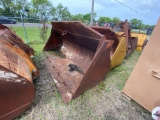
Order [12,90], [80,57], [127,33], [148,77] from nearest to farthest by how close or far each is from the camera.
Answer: [12,90]
[148,77]
[80,57]
[127,33]

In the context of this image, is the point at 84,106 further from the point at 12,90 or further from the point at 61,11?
the point at 61,11

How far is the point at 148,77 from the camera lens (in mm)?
1770

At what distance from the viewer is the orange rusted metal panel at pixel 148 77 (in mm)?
1651

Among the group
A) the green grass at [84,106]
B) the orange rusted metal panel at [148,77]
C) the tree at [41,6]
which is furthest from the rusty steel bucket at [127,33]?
the tree at [41,6]

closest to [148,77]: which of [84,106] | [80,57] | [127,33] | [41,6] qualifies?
[84,106]

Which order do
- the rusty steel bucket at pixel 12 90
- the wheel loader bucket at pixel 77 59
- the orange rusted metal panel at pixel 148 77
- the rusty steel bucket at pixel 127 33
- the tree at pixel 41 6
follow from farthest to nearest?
1. the tree at pixel 41 6
2. the rusty steel bucket at pixel 127 33
3. the wheel loader bucket at pixel 77 59
4. the orange rusted metal panel at pixel 148 77
5. the rusty steel bucket at pixel 12 90

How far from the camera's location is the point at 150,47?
1.72 metres

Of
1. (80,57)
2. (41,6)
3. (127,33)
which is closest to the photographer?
(80,57)

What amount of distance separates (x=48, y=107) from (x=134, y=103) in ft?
4.89

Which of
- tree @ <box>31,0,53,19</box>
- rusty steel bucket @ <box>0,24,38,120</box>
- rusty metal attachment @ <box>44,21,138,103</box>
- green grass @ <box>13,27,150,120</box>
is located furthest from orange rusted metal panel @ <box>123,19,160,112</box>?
tree @ <box>31,0,53,19</box>

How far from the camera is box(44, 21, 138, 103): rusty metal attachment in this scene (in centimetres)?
189

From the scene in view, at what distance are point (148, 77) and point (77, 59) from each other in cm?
169

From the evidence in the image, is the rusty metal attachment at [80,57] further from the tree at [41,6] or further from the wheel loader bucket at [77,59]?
the tree at [41,6]

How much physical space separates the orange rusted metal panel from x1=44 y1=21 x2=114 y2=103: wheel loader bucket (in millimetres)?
564
